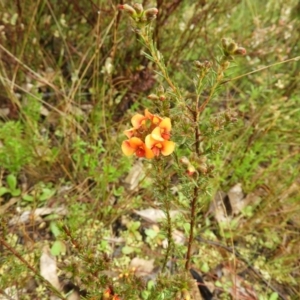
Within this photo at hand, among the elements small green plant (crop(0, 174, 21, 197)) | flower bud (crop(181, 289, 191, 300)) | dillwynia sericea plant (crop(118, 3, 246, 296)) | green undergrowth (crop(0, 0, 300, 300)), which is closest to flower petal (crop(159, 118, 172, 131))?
dillwynia sericea plant (crop(118, 3, 246, 296))

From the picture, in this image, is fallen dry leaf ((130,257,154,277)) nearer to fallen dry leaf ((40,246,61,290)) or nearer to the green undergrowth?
the green undergrowth

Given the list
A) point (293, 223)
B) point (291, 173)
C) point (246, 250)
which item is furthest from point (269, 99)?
point (246, 250)

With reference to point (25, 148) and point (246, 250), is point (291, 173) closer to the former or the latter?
point (246, 250)

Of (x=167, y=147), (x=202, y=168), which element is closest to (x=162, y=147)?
(x=167, y=147)

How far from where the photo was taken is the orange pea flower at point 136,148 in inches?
36.9

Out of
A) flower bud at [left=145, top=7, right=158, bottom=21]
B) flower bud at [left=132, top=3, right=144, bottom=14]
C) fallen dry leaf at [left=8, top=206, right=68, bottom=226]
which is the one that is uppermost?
flower bud at [left=132, top=3, right=144, bottom=14]

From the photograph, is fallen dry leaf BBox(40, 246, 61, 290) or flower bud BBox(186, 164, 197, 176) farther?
fallen dry leaf BBox(40, 246, 61, 290)

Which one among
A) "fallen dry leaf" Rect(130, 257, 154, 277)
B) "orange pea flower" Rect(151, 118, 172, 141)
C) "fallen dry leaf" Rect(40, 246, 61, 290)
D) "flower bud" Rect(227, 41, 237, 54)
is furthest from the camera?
"fallen dry leaf" Rect(130, 257, 154, 277)

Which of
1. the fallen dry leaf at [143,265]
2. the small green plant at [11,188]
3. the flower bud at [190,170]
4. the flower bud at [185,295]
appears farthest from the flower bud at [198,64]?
the small green plant at [11,188]

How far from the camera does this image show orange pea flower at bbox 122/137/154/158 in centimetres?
94

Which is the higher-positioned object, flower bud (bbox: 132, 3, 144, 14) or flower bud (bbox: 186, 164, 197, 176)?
flower bud (bbox: 132, 3, 144, 14)

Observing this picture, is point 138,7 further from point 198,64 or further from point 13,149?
point 13,149

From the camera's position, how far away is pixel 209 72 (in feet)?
3.31

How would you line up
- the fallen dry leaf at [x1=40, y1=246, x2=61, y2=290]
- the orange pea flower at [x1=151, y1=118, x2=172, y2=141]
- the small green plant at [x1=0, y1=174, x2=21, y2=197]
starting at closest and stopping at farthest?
the orange pea flower at [x1=151, y1=118, x2=172, y2=141]
the fallen dry leaf at [x1=40, y1=246, x2=61, y2=290]
the small green plant at [x1=0, y1=174, x2=21, y2=197]
